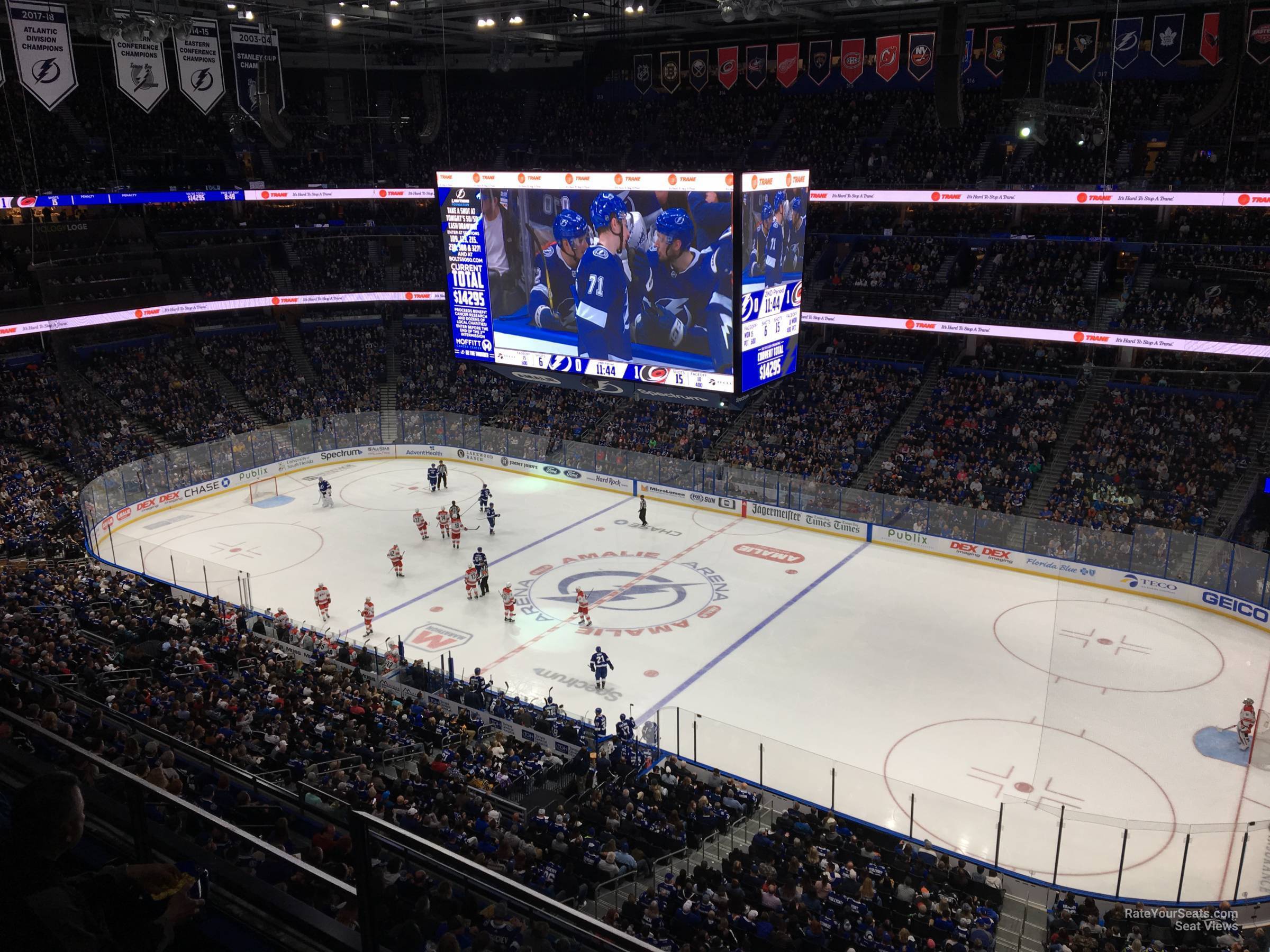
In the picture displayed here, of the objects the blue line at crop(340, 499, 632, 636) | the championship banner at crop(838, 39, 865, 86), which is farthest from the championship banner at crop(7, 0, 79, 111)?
the championship banner at crop(838, 39, 865, 86)

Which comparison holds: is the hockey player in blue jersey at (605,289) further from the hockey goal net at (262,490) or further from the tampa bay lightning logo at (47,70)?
the hockey goal net at (262,490)

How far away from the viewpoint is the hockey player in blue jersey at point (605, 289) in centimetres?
2050

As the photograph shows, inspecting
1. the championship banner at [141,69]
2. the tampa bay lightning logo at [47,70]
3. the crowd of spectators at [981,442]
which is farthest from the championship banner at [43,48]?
the crowd of spectators at [981,442]

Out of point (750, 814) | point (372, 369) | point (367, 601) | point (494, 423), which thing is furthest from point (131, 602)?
point (372, 369)

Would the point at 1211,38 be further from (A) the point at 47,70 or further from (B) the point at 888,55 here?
(A) the point at 47,70

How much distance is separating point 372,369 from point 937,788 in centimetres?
3054

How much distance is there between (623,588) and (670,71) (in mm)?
17389

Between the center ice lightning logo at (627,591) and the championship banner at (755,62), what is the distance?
15.8 meters

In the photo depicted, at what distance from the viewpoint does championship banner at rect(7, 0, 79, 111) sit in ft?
64.3

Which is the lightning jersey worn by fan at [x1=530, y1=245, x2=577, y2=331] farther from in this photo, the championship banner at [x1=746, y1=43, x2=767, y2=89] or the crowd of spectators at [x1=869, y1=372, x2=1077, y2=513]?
the championship banner at [x1=746, y1=43, x2=767, y2=89]

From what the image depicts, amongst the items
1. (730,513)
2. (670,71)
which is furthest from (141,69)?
(730,513)

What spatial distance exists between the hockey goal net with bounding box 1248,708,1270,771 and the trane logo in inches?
443

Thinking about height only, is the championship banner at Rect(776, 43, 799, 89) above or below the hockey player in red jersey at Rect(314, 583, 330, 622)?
above

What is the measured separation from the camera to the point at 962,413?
98.5 feet
